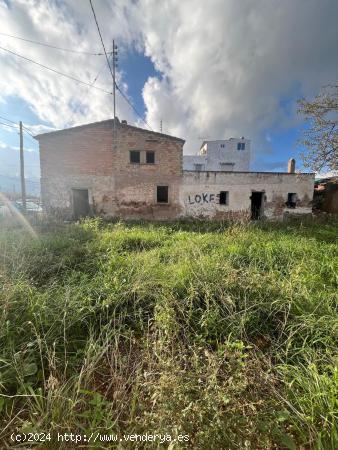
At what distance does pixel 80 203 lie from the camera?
1084 cm

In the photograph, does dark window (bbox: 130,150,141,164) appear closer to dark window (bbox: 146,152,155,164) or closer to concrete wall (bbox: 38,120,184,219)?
concrete wall (bbox: 38,120,184,219)

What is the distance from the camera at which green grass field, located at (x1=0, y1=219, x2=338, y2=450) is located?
4.16ft

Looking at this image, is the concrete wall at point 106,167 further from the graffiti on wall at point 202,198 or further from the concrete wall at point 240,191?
the graffiti on wall at point 202,198

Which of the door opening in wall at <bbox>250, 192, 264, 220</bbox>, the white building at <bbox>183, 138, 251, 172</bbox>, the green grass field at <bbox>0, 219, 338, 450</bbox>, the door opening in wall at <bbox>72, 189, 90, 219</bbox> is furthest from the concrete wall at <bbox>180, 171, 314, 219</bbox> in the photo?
the white building at <bbox>183, 138, 251, 172</bbox>

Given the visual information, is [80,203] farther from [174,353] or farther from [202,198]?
[174,353]

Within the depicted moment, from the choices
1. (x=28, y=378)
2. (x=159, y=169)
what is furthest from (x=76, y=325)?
(x=159, y=169)

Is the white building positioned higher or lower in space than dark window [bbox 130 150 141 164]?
higher

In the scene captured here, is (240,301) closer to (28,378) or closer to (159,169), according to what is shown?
(28,378)

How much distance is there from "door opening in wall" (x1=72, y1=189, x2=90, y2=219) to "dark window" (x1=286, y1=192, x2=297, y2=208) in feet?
40.7

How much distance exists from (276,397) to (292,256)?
9.80ft

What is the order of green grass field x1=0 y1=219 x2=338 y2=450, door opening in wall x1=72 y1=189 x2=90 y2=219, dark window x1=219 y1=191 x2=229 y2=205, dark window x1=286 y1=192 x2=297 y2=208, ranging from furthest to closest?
1. dark window x1=286 y1=192 x2=297 y2=208
2. dark window x1=219 y1=191 x2=229 y2=205
3. door opening in wall x1=72 y1=189 x2=90 y2=219
4. green grass field x1=0 y1=219 x2=338 y2=450

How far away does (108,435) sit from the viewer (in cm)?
129

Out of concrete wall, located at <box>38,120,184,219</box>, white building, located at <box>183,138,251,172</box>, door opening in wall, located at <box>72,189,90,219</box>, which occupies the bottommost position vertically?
door opening in wall, located at <box>72,189,90,219</box>

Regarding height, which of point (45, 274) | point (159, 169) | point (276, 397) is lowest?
point (276, 397)
